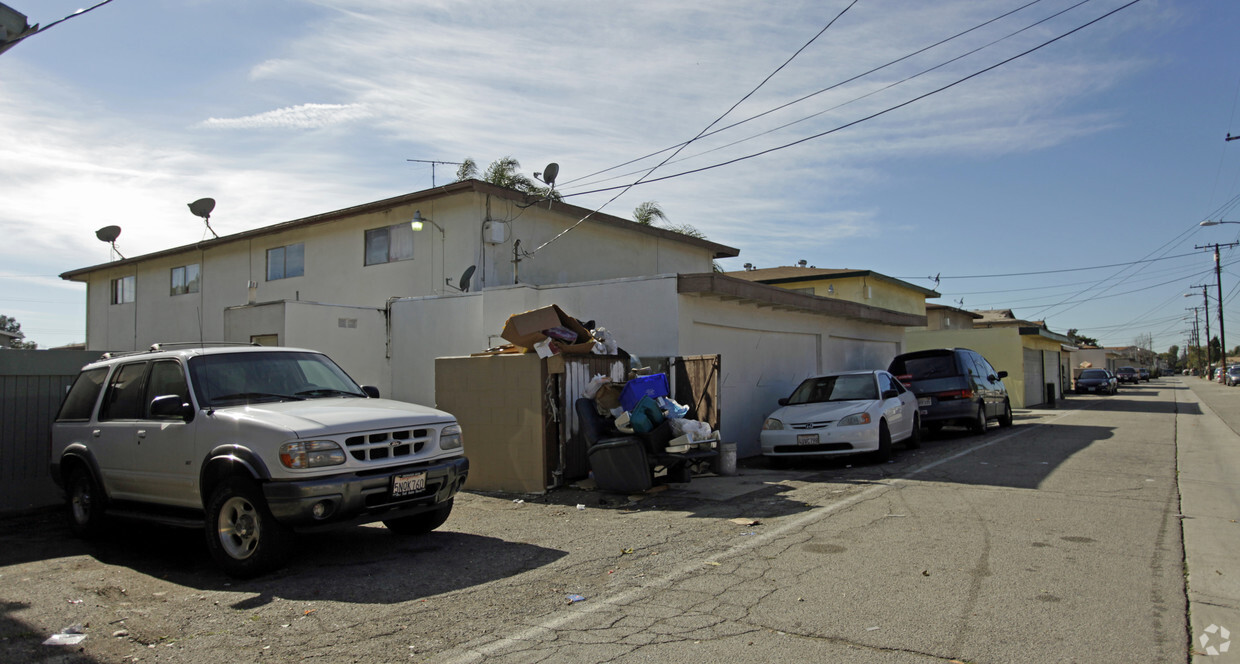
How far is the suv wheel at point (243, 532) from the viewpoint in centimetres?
604

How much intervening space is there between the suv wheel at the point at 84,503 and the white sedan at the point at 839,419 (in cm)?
871

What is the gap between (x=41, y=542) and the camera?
794cm

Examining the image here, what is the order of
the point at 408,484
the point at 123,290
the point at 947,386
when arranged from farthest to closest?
the point at 123,290, the point at 947,386, the point at 408,484

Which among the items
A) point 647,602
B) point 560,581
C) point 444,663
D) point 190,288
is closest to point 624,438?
point 560,581

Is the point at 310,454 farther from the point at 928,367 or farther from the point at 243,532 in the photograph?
the point at 928,367

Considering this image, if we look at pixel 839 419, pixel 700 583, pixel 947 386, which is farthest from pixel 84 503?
pixel 947 386

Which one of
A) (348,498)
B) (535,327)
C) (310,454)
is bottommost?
(348,498)

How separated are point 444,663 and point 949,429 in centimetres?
1742

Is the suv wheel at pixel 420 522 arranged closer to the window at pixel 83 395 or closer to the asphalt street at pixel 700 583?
the asphalt street at pixel 700 583

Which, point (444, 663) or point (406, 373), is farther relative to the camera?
point (406, 373)

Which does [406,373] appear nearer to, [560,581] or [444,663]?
[560,581]

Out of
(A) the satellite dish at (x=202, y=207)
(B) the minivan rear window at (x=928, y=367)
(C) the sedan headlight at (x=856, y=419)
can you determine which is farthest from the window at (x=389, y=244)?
(B) the minivan rear window at (x=928, y=367)

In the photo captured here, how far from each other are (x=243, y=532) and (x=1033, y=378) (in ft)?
112

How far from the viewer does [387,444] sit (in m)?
6.50
